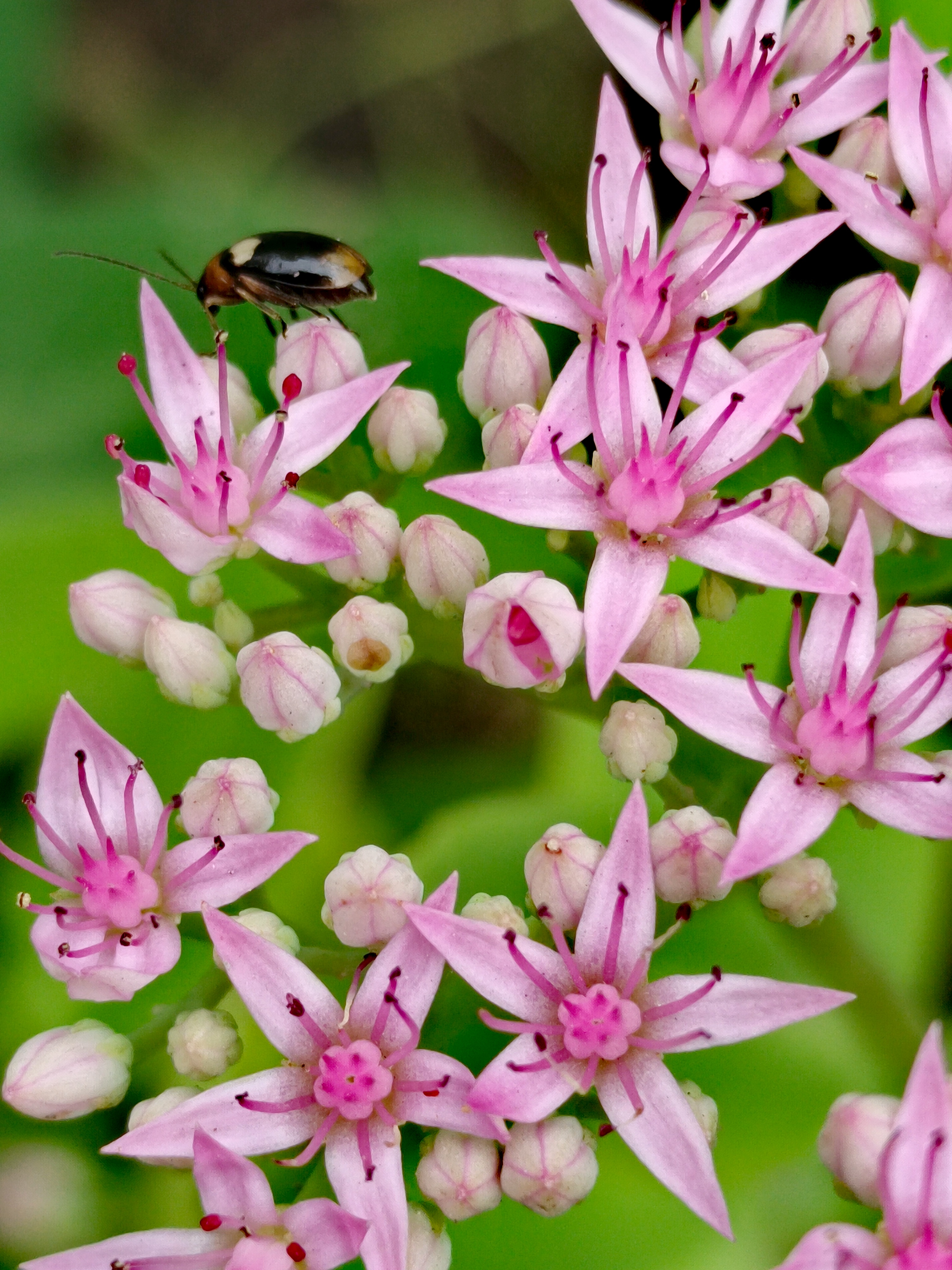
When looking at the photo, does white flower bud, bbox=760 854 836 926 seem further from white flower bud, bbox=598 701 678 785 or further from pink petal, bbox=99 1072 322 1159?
pink petal, bbox=99 1072 322 1159

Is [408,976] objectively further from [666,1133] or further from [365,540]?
[365,540]

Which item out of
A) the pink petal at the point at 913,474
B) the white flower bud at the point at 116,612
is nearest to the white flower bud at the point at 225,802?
the white flower bud at the point at 116,612

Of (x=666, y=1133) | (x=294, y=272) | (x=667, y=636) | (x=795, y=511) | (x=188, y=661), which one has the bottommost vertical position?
(x=666, y=1133)

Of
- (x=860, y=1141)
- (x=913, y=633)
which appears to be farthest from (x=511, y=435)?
(x=860, y=1141)

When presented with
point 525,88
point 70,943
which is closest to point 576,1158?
point 70,943

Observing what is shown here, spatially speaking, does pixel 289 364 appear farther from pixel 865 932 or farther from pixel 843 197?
pixel 865 932

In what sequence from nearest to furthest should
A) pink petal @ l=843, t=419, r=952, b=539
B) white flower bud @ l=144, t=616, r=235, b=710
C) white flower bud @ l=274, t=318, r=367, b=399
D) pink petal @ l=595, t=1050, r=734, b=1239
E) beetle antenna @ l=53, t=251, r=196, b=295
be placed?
pink petal @ l=595, t=1050, r=734, b=1239, pink petal @ l=843, t=419, r=952, b=539, white flower bud @ l=144, t=616, r=235, b=710, white flower bud @ l=274, t=318, r=367, b=399, beetle antenna @ l=53, t=251, r=196, b=295

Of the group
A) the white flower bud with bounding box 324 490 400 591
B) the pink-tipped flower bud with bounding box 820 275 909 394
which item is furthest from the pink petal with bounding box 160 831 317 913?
the pink-tipped flower bud with bounding box 820 275 909 394

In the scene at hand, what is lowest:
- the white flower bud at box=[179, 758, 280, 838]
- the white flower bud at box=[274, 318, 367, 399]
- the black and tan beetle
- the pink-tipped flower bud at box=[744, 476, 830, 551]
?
the white flower bud at box=[179, 758, 280, 838]

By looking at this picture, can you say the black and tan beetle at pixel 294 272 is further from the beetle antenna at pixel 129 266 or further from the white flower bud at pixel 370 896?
the white flower bud at pixel 370 896
